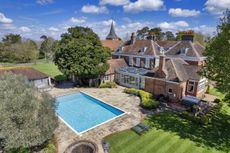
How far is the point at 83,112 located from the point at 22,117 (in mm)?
12543

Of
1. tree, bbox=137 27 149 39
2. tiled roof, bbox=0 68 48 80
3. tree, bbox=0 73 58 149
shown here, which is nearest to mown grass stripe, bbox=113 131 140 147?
tree, bbox=0 73 58 149

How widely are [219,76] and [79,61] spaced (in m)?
21.9

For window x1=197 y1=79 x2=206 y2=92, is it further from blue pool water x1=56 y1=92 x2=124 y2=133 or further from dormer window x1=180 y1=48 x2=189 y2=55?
blue pool water x1=56 y1=92 x2=124 y2=133

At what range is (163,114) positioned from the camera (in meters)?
22.2

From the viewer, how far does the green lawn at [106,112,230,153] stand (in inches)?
594

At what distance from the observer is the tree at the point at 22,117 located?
1170 cm

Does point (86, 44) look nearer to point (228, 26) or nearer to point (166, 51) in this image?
point (166, 51)

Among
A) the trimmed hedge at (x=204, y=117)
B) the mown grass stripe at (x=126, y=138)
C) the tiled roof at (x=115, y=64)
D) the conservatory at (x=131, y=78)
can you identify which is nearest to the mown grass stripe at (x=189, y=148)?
the mown grass stripe at (x=126, y=138)

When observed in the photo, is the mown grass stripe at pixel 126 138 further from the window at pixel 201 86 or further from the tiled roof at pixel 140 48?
the tiled roof at pixel 140 48

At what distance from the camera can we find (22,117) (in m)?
12.0

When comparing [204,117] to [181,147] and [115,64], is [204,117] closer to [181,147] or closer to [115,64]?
[181,147]

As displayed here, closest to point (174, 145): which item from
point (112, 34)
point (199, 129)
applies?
point (199, 129)

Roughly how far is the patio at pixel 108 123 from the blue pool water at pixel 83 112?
1.18m

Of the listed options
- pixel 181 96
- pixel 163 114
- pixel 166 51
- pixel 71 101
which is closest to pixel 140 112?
pixel 163 114
